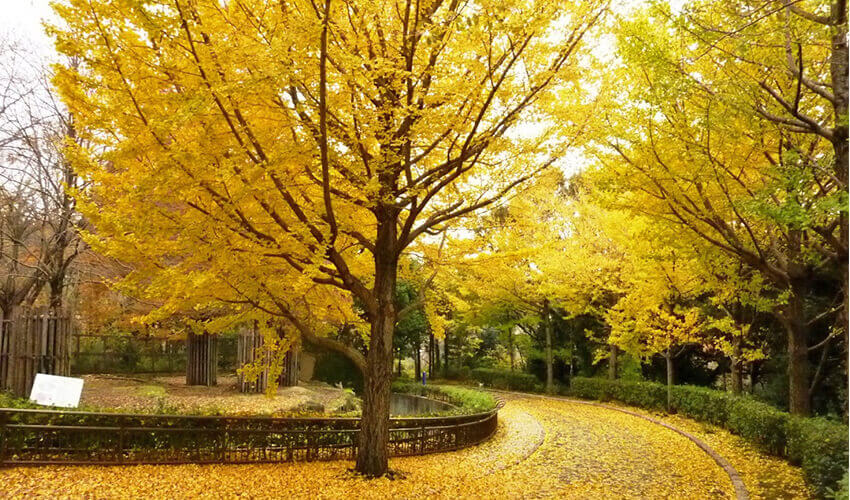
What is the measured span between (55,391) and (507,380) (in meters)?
23.0

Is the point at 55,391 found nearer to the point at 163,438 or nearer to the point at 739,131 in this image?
the point at 163,438

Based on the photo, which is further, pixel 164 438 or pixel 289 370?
pixel 289 370

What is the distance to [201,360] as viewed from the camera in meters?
17.3

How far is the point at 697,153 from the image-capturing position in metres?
7.92

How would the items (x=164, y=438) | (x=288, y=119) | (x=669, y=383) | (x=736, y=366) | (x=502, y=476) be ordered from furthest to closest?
(x=669, y=383) → (x=736, y=366) → (x=502, y=476) → (x=164, y=438) → (x=288, y=119)

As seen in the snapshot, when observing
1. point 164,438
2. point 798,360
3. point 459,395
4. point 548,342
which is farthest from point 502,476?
point 548,342

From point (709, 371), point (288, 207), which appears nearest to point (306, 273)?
point (288, 207)

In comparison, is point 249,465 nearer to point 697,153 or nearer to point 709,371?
point 697,153

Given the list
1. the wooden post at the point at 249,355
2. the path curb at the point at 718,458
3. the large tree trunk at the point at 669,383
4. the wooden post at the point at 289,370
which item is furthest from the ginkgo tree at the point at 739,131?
the wooden post at the point at 289,370

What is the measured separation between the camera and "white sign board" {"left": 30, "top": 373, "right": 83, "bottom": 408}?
26.2 feet

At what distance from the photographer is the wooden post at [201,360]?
679 inches

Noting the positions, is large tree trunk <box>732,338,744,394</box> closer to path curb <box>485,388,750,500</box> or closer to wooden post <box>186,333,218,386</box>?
path curb <box>485,388,750,500</box>

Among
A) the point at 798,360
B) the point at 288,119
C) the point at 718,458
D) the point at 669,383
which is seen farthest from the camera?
the point at 669,383

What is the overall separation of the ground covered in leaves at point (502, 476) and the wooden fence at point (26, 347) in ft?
13.3
